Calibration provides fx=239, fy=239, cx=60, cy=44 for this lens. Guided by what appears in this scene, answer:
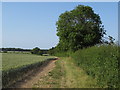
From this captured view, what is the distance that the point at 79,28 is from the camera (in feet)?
156

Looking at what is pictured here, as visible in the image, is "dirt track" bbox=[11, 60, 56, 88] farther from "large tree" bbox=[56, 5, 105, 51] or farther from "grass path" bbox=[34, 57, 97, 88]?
"large tree" bbox=[56, 5, 105, 51]

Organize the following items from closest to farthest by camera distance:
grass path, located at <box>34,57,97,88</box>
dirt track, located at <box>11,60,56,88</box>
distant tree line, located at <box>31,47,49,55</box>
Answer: grass path, located at <box>34,57,97,88</box>, dirt track, located at <box>11,60,56,88</box>, distant tree line, located at <box>31,47,49,55</box>

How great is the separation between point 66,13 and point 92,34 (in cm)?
A: 840

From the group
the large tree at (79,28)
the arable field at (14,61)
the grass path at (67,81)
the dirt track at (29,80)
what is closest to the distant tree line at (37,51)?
the large tree at (79,28)

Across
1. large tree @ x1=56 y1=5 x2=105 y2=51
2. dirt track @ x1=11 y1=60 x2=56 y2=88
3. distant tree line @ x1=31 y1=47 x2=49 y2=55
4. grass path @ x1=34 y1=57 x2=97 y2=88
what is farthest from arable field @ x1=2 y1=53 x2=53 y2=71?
distant tree line @ x1=31 y1=47 x2=49 y2=55

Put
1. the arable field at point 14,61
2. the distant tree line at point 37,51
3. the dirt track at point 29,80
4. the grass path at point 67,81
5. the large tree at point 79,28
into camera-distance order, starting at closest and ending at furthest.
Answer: the grass path at point 67,81 → the dirt track at point 29,80 → the arable field at point 14,61 → the large tree at point 79,28 → the distant tree line at point 37,51

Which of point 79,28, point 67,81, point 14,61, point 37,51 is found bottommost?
point 67,81

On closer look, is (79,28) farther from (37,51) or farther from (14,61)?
(37,51)

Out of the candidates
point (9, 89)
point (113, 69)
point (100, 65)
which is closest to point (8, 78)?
point (9, 89)

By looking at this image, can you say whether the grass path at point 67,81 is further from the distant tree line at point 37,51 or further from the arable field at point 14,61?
the distant tree line at point 37,51

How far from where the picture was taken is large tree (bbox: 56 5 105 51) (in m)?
46.9

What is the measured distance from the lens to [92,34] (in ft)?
154

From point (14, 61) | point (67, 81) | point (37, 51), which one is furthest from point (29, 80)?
point (37, 51)

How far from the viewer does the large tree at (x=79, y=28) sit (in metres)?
46.9
